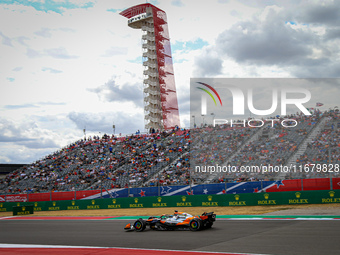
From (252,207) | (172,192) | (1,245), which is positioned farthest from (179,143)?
(1,245)

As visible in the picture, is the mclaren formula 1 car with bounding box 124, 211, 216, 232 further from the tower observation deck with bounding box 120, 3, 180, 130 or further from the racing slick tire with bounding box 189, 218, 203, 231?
the tower observation deck with bounding box 120, 3, 180, 130

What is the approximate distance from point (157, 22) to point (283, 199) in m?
45.6

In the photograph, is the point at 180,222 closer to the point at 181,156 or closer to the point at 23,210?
the point at 181,156

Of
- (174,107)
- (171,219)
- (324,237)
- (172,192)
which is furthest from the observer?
(174,107)

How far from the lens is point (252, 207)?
27703mm

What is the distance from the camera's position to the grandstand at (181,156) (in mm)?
32375

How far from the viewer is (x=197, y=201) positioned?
100 ft

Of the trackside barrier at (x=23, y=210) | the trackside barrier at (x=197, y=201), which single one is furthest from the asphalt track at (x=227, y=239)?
the trackside barrier at (x=23, y=210)

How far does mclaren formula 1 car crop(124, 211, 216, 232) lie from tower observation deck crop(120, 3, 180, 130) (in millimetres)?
43684

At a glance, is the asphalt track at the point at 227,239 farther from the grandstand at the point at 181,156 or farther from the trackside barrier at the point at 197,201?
the grandstand at the point at 181,156

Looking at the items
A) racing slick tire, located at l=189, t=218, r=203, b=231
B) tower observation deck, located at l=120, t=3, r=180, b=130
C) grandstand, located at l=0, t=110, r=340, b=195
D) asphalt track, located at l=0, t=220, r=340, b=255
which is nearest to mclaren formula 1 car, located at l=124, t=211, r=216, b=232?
racing slick tire, located at l=189, t=218, r=203, b=231

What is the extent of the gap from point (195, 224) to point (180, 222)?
0.84 metres

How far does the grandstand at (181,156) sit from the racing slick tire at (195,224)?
602 inches

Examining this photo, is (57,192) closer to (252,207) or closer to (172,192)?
(172,192)
